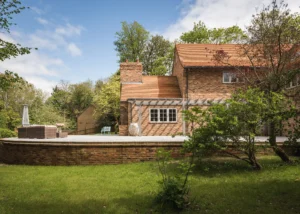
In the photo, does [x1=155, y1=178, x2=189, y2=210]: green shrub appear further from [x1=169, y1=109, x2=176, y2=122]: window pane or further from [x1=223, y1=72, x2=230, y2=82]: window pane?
[x1=223, y1=72, x2=230, y2=82]: window pane

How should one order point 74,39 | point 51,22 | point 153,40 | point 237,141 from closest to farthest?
point 237,141 < point 51,22 < point 74,39 < point 153,40

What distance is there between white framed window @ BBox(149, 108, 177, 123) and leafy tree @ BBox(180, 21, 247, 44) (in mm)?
22407

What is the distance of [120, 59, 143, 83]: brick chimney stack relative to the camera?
20.9 m

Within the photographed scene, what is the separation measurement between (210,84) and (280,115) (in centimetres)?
1128

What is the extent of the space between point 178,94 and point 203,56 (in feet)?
14.0

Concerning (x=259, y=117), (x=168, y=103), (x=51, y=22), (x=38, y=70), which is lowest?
(x=259, y=117)

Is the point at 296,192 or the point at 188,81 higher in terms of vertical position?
the point at 188,81

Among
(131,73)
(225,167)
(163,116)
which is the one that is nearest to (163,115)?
(163,116)

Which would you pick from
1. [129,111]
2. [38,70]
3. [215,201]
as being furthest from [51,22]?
[38,70]

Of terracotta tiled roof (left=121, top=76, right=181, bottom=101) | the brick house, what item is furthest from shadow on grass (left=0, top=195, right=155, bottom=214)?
terracotta tiled roof (left=121, top=76, right=181, bottom=101)

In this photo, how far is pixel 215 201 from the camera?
5539 mm

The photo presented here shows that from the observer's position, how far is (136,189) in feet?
21.9

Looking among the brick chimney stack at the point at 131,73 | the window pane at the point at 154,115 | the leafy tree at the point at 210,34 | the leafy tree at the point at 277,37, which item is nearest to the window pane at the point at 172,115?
the window pane at the point at 154,115

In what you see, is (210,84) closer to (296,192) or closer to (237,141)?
(237,141)
